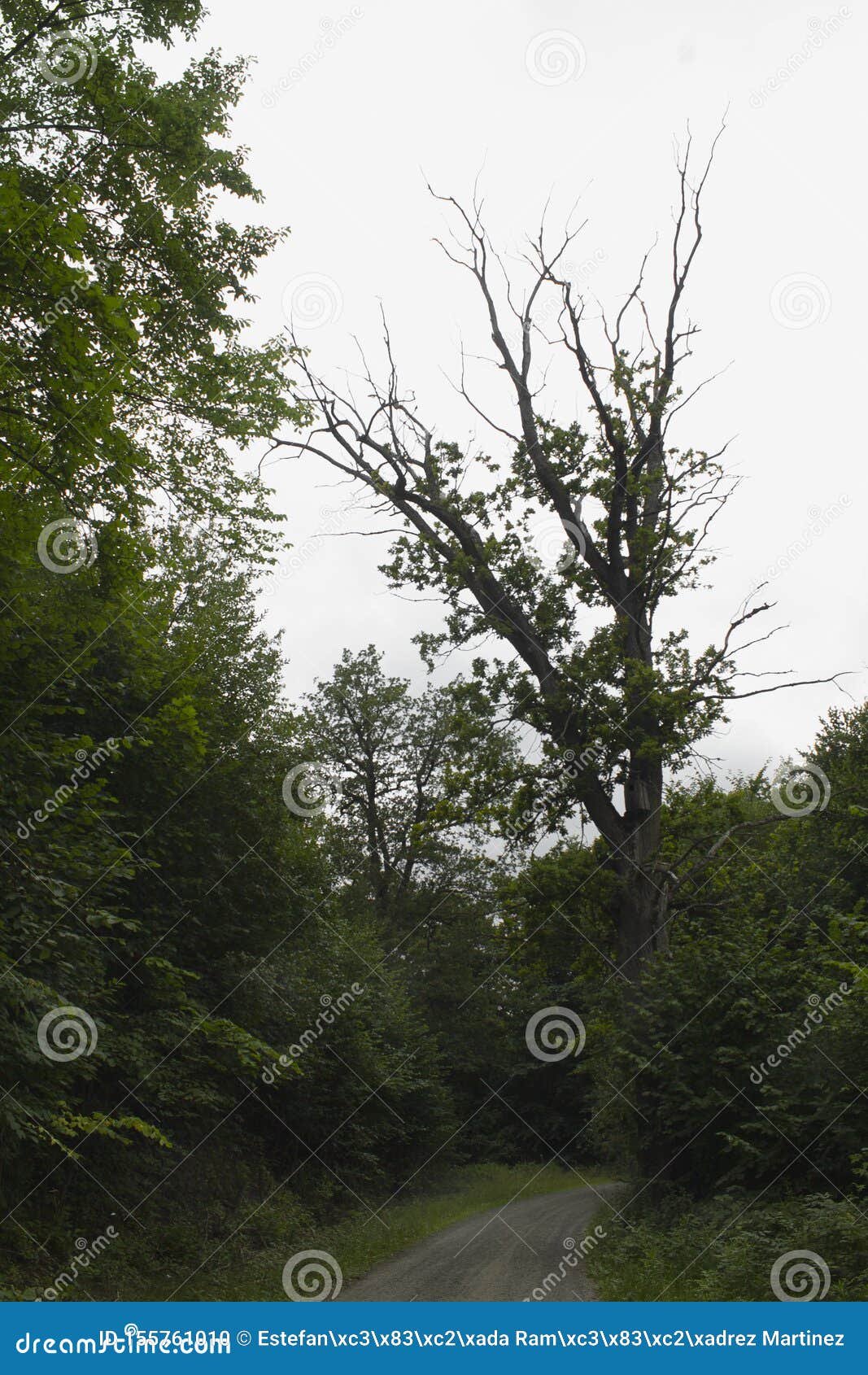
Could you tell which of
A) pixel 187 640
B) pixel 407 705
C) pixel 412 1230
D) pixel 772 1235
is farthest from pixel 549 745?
pixel 407 705

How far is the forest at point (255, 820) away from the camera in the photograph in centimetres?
823

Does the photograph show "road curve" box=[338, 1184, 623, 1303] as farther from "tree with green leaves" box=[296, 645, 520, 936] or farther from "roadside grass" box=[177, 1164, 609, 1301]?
"tree with green leaves" box=[296, 645, 520, 936]

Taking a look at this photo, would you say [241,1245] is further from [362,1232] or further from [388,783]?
[388,783]

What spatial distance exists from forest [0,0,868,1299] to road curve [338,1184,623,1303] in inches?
23.0

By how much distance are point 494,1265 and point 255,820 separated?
24.8ft

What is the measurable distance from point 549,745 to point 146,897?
681 centimetres

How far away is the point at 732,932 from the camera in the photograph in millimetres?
14383

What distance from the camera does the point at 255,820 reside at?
16.2 meters

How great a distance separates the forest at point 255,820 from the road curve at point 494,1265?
1.92 feet

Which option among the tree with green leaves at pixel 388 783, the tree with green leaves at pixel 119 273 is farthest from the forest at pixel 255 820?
the tree with green leaves at pixel 388 783

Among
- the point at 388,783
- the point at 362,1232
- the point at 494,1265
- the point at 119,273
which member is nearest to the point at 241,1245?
the point at 494,1265

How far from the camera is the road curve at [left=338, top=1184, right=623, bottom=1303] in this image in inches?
404

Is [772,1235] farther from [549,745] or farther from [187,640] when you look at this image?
[187,640]

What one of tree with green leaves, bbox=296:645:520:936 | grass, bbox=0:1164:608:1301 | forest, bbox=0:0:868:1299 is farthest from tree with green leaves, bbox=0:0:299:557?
tree with green leaves, bbox=296:645:520:936
